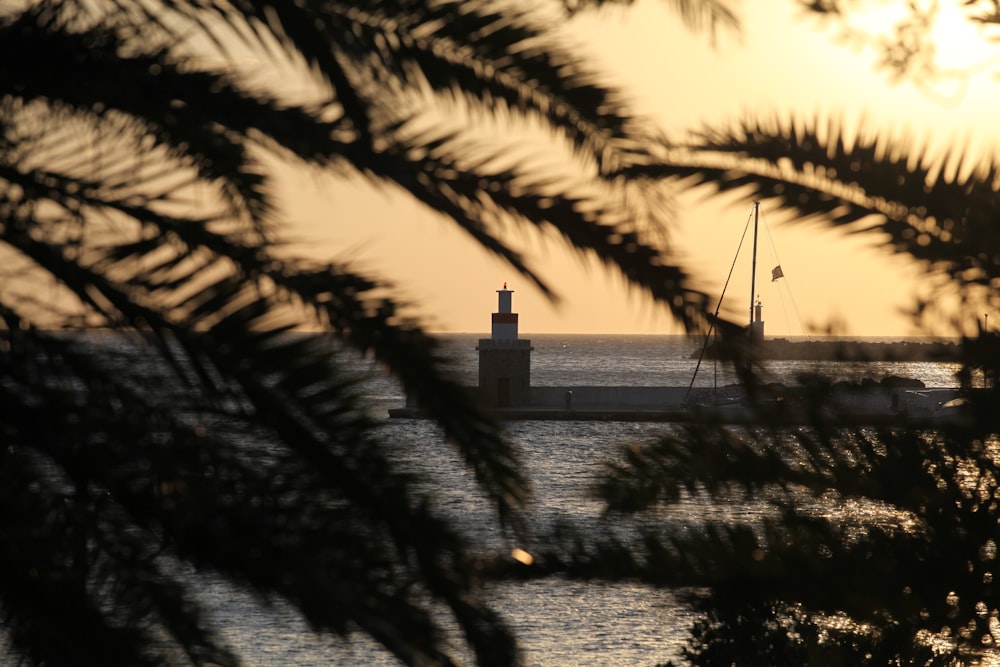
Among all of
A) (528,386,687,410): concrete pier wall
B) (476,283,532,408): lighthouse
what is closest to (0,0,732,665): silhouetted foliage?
(476,283,532,408): lighthouse

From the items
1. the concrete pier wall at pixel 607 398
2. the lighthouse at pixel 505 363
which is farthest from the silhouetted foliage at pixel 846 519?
the concrete pier wall at pixel 607 398

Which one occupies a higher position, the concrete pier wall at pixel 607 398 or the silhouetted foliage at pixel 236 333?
the silhouetted foliage at pixel 236 333

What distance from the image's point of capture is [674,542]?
6980mm

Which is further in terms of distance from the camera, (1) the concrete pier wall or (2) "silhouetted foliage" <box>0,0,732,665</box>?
(1) the concrete pier wall

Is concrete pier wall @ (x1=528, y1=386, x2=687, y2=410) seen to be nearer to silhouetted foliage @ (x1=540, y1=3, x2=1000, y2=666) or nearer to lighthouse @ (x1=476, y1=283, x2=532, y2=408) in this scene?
lighthouse @ (x1=476, y1=283, x2=532, y2=408)

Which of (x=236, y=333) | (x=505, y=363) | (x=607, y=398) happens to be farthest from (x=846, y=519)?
(x=607, y=398)

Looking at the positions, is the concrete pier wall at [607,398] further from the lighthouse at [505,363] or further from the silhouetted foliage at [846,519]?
the silhouetted foliage at [846,519]

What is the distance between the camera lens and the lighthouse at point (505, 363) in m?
57.1

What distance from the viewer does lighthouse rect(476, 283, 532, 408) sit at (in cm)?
5709

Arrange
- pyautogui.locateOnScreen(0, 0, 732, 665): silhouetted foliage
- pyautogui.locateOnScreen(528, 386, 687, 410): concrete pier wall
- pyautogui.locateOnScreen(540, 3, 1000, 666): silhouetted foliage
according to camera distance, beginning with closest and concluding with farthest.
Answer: pyautogui.locateOnScreen(0, 0, 732, 665): silhouetted foliage
pyautogui.locateOnScreen(540, 3, 1000, 666): silhouetted foliage
pyautogui.locateOnScreen(528, 386, 687, 410): concrete pier wall

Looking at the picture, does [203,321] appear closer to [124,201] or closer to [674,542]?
[124,201]

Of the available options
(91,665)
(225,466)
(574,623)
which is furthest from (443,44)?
(574,623)

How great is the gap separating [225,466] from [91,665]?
1.61ft

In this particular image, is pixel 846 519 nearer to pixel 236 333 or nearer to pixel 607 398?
pixel 236 333
